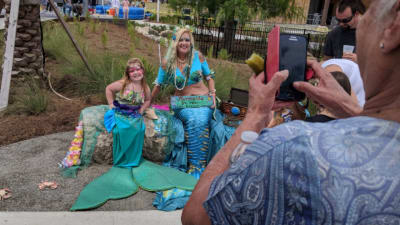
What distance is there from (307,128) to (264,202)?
20 centimetres

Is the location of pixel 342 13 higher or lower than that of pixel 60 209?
higher

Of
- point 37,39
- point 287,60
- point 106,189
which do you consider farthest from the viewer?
point 37,39

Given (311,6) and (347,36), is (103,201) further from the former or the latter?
(311,6)

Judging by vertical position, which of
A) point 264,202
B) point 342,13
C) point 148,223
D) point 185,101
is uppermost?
point 342,13

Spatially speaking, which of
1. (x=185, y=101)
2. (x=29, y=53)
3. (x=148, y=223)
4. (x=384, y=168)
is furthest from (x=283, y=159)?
(x=29, y=53)

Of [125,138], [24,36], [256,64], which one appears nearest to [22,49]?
[24,36]

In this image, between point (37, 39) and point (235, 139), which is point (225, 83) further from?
point (235, 139)

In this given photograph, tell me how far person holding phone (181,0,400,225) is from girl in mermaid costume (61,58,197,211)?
9.47 feet

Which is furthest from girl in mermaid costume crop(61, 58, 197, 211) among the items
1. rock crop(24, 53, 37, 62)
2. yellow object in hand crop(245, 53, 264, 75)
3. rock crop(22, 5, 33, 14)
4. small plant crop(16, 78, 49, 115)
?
rock crop(22, 5, 33, 14)

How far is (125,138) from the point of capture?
3.97 m

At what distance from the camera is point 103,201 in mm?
3273

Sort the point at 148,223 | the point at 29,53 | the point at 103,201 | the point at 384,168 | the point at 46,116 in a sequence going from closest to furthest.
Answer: the point at 384,168, the point at 148,223, the point at 103,201, the point at 46,116, the point at 29,53

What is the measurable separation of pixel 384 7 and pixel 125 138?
3.46m

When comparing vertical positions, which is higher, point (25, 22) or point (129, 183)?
point (25, 22)
